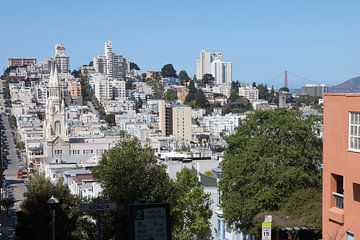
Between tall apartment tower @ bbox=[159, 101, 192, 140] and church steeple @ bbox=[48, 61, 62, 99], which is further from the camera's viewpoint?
tall apartment tower @ bbox=[159, 101, 192, 140]

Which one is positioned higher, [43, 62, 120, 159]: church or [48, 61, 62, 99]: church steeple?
[48, 61, 62, 99]: church steeple

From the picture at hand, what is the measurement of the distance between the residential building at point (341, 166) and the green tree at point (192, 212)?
46.0 feet

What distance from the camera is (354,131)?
48.5 feet

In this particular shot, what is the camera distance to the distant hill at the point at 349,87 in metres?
15.1

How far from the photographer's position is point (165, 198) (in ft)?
84.3

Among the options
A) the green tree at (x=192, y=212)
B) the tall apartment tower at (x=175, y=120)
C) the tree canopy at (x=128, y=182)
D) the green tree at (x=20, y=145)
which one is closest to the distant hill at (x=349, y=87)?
the tree canopy at (x=128, y=182)

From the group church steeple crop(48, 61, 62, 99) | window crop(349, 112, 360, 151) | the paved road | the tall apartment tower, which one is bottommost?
the paved road

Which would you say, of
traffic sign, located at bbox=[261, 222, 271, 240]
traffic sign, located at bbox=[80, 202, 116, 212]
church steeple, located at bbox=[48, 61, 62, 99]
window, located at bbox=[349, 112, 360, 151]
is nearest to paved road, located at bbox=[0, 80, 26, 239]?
church steeple, located at bbox=[48, 61, 62, 99]

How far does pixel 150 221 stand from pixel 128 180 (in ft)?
53.4

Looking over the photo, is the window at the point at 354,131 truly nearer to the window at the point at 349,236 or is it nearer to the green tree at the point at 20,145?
the window at the point at 349,236

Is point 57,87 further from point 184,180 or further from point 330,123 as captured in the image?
point 330,123

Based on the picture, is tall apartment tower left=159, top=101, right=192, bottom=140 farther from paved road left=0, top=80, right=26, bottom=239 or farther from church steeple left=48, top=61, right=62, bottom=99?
church steeple left=48, top=61, right=62, bottom=99

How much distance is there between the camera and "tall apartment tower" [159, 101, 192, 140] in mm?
173625

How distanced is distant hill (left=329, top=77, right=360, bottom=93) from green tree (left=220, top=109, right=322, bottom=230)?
30.2 ft
